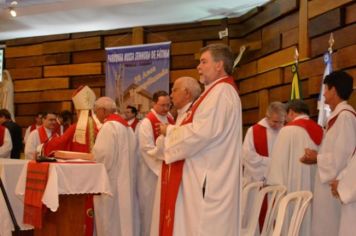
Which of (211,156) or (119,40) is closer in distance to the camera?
(211,156)

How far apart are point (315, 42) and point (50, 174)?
3.94 metres

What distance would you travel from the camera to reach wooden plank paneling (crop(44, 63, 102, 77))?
34.7ft

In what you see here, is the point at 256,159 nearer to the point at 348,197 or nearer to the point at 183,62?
the point at 348,197

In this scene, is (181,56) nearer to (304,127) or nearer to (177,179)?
(304,127)

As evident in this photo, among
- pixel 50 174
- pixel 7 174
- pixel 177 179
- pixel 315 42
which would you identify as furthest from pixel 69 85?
pixel 177 179

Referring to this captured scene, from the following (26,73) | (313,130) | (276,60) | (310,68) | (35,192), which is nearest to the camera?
(35,192)

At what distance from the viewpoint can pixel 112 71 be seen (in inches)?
393

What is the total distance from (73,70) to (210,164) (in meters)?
7.71

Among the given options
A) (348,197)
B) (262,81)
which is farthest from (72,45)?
(348,197)

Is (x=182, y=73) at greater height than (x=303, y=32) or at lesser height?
lesser

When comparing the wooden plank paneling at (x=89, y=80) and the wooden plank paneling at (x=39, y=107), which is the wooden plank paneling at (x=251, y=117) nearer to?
the wooden plank paneling at (x=89, y=80)

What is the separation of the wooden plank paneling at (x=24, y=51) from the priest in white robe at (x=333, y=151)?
781cm

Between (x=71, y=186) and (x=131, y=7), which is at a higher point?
(x=131, y=7)

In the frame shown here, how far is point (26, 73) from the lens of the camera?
11.2 m
